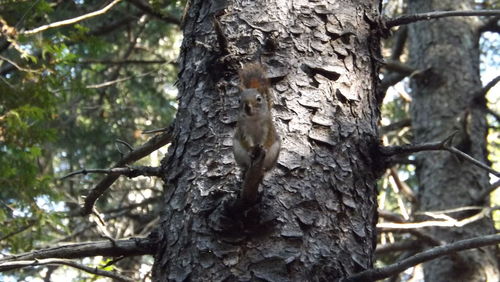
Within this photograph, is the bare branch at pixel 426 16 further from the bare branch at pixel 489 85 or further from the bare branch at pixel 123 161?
the bare branch at pixel 489 85

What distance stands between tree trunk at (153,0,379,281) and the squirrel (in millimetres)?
185

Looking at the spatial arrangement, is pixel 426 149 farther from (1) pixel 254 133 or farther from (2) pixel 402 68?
(2) pixel 402 68

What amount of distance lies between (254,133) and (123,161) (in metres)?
1.12

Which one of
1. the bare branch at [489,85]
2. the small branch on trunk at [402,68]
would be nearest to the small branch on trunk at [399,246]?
the bare branch at [489,85]

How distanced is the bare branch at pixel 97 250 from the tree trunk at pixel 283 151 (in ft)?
0.21

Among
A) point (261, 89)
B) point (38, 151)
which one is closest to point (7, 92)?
point (38, 151)

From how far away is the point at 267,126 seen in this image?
1397 mm

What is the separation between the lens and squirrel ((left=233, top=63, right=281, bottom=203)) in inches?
53.7

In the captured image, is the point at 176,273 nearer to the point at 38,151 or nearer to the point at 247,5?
the point at 247,5

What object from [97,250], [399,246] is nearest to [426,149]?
[97,250]

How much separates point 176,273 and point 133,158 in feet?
2.43

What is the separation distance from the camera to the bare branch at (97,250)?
189 centimetres

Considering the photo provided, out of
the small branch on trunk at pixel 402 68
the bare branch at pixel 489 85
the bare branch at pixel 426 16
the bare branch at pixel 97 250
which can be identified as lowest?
the bare branch at pixel 97 250

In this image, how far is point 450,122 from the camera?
16.1 ft
